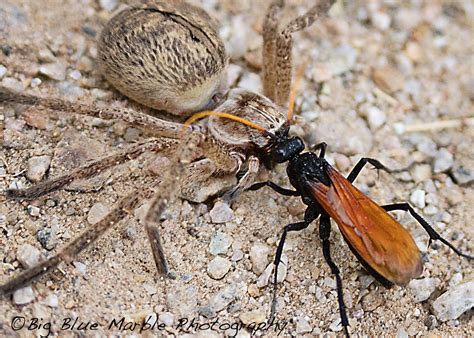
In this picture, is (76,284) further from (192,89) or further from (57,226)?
(192,89)

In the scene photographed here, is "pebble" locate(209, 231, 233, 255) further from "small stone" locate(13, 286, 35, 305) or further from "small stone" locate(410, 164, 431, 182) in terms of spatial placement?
"small stone" locate(410, 164, 431, 182)

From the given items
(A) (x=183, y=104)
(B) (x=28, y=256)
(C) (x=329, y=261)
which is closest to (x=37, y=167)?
(B) (x=28, y=256)

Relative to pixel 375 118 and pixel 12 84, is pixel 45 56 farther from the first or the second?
pixel 375 118

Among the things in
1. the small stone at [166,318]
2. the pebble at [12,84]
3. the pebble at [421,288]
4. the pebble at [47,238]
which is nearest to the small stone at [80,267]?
the pebble at [47,238]

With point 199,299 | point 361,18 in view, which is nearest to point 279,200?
point 199,299

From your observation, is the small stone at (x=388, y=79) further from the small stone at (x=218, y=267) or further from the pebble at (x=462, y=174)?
the small stone at (x=218, y=267)
